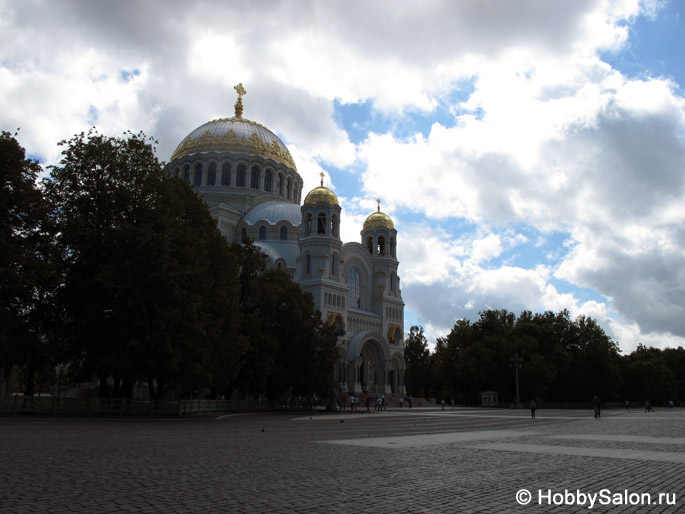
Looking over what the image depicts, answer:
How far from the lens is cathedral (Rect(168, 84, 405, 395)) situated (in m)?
54.0

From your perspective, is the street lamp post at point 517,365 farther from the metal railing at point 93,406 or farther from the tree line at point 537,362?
the metal railing at point 93,406

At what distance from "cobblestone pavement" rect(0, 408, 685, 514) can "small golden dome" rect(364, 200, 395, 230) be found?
50553 millimetres

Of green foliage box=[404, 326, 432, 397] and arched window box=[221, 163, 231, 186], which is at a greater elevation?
arched window box=[221, 163, 231, 186]

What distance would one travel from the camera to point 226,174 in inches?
2516

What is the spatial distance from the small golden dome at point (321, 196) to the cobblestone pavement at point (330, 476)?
43288 millimetres

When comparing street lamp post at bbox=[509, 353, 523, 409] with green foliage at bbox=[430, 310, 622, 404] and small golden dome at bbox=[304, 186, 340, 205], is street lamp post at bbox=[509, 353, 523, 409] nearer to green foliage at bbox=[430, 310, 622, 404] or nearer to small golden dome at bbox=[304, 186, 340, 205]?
green foliage at bbox=[430, 310, 622, 404]

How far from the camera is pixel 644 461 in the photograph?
972 cm

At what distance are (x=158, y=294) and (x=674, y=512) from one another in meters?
19.3

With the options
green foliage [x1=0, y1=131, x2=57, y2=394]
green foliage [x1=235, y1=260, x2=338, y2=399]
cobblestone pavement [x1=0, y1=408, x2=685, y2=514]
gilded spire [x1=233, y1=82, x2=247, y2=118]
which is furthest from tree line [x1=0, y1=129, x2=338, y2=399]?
gilded spire [x1=233, y1=82, x2=247, y2=118]

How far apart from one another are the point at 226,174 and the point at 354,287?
18839 mm

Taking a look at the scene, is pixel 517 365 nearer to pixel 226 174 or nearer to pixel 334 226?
pixel 334 226

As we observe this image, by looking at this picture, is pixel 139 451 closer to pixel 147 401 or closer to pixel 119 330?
pixel 119 330

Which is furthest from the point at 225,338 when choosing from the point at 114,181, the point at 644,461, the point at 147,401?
the point at 644,461

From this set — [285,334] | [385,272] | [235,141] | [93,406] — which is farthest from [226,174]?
[93,406]
